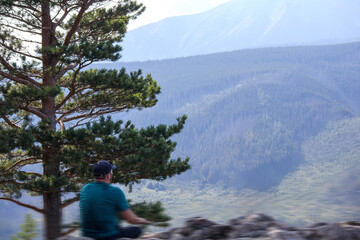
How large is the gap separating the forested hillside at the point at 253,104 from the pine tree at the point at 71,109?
108 meters

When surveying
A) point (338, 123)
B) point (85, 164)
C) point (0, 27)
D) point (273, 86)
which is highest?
point (273, 86)

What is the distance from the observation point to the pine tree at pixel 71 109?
495 inches

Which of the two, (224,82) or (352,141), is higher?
(224,82)

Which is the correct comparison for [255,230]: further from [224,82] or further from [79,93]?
[224,82]

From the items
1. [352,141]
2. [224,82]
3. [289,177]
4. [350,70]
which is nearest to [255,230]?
[289,177]

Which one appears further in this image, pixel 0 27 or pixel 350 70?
pixel 350 70

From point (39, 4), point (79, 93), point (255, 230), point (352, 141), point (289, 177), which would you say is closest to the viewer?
point (255, 230)

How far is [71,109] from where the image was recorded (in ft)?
51.3

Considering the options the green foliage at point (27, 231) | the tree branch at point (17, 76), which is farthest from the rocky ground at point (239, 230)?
the tree branch at point (17, 76)

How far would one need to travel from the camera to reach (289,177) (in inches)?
4710

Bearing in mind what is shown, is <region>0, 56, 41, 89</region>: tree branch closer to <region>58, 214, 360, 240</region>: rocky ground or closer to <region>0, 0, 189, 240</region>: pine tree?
<region>0, 0, 189, 240</region>: pine tree

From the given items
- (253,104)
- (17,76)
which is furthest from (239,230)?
(253,104)

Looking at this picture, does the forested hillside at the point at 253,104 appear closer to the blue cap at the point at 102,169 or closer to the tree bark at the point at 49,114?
the tree bark at the point at 49,114

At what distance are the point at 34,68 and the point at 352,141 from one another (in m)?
133
